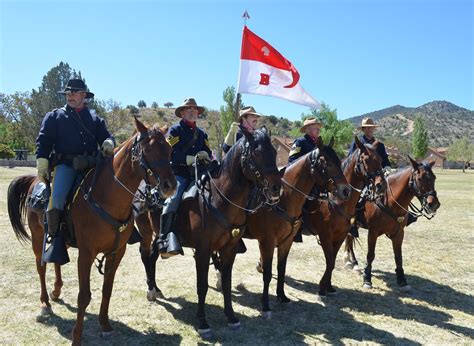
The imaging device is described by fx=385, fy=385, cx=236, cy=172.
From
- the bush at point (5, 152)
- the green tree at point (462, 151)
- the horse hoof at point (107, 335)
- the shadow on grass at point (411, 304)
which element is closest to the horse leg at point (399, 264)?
the shadow on grass at point (411, 304)

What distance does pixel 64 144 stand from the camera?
204 inches

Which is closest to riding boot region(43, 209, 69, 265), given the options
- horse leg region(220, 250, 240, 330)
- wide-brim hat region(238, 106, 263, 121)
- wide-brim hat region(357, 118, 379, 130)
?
horse leg region(220, 250, 240, 330)

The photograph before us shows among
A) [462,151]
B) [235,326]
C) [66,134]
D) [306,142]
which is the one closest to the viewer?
[66,134]

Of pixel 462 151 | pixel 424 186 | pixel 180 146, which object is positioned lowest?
pixel 424 186

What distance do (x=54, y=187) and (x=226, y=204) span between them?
88.9 inches

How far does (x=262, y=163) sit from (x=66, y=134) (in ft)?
8.72

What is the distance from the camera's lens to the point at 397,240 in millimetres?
7797

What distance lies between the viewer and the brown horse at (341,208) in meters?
6.88

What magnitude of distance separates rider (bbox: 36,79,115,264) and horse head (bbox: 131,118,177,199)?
63 centimetres

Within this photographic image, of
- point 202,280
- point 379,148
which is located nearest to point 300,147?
point 379,148

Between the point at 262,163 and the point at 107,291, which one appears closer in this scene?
the point at 262,163

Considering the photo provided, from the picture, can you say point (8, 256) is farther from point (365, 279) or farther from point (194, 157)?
point (365, 279)

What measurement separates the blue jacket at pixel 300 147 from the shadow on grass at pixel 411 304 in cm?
262

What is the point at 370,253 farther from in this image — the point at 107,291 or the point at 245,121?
the point at 107,291
